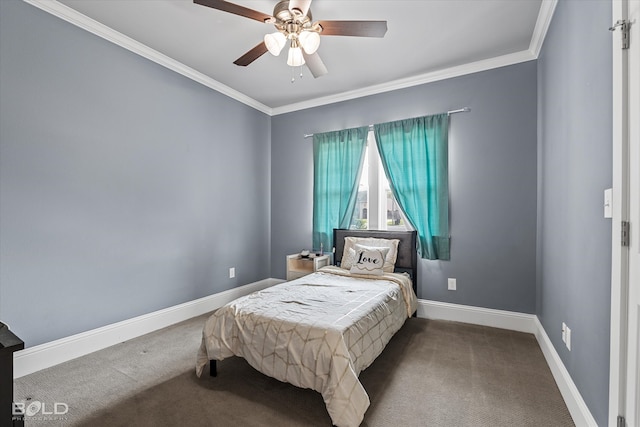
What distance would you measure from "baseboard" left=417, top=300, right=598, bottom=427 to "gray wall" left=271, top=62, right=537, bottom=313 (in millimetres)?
79

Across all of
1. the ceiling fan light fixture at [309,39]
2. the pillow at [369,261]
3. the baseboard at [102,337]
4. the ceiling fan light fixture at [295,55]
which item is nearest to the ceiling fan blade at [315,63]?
the ceiling fan light fixture at [295,55]

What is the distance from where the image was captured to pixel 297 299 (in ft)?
7.93

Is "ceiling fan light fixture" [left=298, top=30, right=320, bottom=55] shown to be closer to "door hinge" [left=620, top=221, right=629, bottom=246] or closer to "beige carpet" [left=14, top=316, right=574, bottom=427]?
"door hinge" [left=620, top=221, right=629, bottom=246]

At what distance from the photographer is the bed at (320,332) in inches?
66.9

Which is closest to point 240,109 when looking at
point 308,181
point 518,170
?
point 308,181

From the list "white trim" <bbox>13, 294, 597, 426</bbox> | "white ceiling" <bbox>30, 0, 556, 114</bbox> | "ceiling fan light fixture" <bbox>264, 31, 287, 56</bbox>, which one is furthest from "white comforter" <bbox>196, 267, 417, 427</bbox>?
"white ceiling" <bbox>30, 0, 556, 114</bbox>

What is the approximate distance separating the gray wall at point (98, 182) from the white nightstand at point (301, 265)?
0.85 meters

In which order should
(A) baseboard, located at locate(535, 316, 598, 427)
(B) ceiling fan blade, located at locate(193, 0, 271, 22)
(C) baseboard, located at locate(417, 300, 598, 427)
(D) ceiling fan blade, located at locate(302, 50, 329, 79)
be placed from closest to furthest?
(A) baseboard, located at locate(535, 316, 598, 427)
(C) baseboard, located at locate(417, 300, 598, 427)
(B) ceiling fan blade, located at locate(193, 0, 271, 22)
(D) ceiling fan blade, located at locate(302, 50, 329, 79)

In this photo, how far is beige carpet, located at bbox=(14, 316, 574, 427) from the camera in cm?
181

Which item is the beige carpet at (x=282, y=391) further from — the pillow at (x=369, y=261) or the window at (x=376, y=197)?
the window at (x=376, y=197)

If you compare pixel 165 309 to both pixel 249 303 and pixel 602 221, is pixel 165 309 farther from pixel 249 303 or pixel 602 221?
pixel 602 221

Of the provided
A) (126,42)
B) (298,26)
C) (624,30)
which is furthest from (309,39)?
(126,42)

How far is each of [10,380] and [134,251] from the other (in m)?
2.28

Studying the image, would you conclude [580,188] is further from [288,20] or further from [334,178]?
[334,178]
